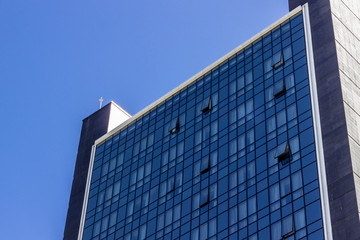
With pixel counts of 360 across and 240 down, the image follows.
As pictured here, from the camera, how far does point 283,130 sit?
89.2 meters

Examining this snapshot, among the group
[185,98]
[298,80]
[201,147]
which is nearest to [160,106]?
[185,98]

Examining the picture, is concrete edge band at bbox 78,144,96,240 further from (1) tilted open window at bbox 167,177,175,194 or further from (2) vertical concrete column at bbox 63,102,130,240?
(1) tilted open window at bbox 167,177,175,194

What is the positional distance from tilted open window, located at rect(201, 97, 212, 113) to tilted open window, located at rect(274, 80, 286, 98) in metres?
11.2

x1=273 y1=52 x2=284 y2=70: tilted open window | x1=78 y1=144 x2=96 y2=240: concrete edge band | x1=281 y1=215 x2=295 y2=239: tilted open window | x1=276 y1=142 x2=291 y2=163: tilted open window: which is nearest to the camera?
x1=281 y1=215 x2=295 y2=239: tilted open window

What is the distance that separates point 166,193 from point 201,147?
6.72 metres

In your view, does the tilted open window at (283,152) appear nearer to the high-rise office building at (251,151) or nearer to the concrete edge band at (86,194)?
the high-rise office building at (251,151)

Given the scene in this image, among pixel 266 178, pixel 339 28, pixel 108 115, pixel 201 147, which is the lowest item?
pixel 266 178

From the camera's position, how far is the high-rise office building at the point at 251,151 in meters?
82.2

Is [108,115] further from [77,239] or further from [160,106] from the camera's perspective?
[77,239]

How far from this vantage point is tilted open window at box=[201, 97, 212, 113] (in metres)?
103

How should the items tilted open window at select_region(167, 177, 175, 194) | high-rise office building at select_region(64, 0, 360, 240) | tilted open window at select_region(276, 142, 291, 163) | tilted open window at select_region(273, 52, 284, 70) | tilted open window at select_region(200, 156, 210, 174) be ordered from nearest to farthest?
high-rise office building at select_region(64, 0, 360, 240), tilted open window at select_region(276, 142, 291, 163), tilted open window at select_region(273, 52, 284, 70), tilted open window at select_region(200, 156, 210, 174), tilted open window at select_region(167, 177, 175, 194)

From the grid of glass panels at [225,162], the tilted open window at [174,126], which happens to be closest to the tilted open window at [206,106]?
the grid of glass panels at [225,162]

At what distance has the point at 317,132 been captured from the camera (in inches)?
3356

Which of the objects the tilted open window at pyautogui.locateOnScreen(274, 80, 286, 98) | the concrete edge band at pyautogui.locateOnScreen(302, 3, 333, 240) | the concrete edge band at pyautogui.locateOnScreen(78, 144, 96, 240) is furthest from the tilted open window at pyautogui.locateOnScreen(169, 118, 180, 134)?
the concrete edge band at pyautogui.locateOnScreen(302, 3, 333, 240)
